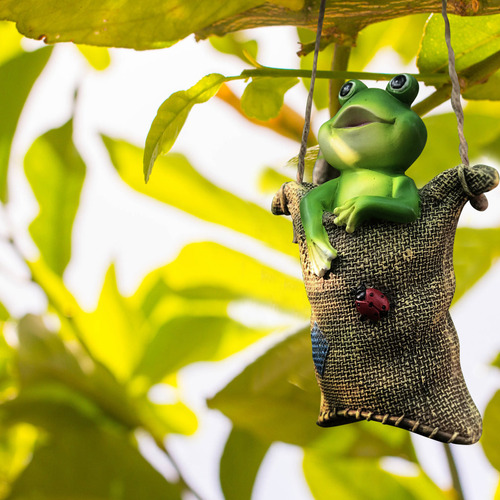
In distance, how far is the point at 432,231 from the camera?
0.41 m

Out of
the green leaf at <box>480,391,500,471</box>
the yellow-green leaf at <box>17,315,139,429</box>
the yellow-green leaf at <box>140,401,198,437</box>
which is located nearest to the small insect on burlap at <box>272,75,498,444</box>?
the green leaf at <box>480,391,500,471</box>

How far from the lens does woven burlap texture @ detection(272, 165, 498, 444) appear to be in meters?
0.41

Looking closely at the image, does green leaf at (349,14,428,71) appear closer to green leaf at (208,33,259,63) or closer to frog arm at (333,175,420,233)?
green leaf at (208,33,259,63)

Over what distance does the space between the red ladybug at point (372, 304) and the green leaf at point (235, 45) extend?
485 mm

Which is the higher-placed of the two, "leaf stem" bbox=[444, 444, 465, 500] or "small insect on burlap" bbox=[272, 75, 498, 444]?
"small insect on burlap" bbox=[272, 75, 498, 444]

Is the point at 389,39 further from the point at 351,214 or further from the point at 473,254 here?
the point at 351,214

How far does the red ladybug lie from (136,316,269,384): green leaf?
53 centimetres

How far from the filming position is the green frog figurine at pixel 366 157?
0.41 m

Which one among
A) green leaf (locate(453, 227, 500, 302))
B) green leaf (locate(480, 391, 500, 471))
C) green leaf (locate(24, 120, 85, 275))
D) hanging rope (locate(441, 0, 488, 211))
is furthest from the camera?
green leaf (locate(24, 120, 85, 275))

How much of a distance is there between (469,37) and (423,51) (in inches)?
1.6

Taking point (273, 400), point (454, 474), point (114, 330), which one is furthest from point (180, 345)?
point (454, 474)

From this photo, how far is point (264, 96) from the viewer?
575 mm

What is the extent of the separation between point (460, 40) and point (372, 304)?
0.27 metres

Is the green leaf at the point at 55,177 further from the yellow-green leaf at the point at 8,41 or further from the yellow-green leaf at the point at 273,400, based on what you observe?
the yellow-green leaf at the point at 273,400
